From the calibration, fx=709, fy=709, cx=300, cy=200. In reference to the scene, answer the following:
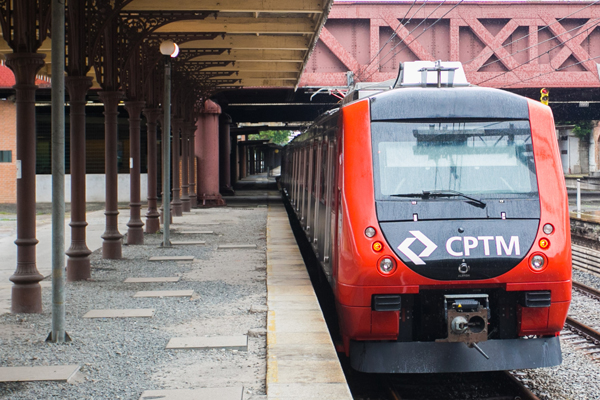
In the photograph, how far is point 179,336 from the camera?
23.0 ft

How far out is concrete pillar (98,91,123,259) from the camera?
12.6 meters

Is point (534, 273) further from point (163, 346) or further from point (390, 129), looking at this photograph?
point (163, 346)

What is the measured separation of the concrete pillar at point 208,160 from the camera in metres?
28.9

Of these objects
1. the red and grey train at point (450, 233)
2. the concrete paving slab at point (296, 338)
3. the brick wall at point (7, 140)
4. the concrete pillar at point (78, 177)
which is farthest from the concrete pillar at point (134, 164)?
the brick wall at point (7, 140)

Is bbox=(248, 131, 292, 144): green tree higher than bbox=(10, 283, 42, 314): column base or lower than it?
higher

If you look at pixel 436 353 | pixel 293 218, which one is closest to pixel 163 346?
pixel 436 353

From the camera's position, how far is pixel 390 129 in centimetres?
641

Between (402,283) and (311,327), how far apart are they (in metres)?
1.46

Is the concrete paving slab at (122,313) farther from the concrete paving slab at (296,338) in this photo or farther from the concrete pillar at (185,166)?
the concrete pillar at (185,166)

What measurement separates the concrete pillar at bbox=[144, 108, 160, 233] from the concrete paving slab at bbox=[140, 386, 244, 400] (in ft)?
41.3

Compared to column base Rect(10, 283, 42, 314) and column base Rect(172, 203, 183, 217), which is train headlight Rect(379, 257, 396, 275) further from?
column base Rect(172, 203, 183, 217)

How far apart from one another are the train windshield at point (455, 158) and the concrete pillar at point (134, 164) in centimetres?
951

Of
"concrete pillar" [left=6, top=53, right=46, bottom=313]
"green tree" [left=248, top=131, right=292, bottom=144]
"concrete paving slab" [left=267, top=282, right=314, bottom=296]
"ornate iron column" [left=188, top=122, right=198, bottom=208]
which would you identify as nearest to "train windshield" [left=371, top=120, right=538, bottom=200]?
"concrete paving slab" [left=267, top=282, right=314, bottom=296]

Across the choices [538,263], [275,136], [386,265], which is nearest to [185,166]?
[386,265]
